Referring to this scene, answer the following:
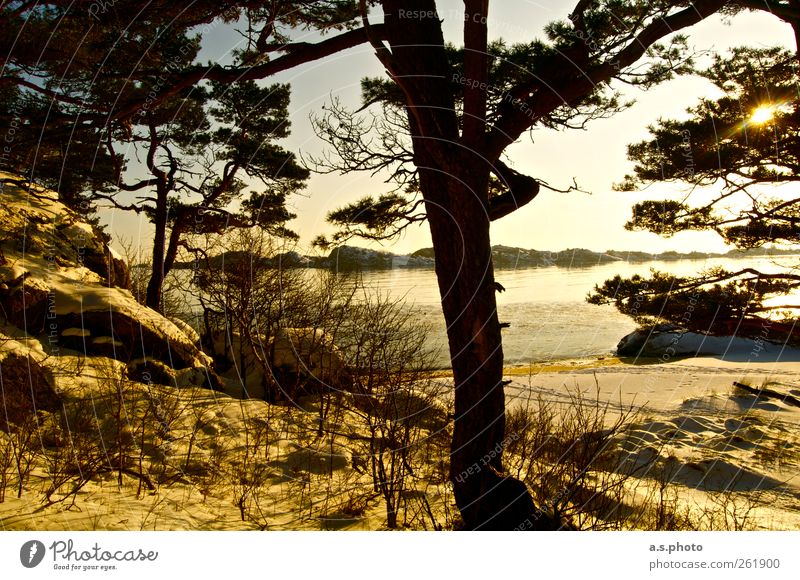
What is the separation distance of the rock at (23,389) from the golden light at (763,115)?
1105 cm

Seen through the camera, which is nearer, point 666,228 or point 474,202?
point 474,202

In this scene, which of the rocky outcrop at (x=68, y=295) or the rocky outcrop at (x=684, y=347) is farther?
the rocky outcrop at (x=684, y=347)

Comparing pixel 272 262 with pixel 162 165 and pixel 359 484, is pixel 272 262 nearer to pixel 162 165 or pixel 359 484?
pixel 162 165

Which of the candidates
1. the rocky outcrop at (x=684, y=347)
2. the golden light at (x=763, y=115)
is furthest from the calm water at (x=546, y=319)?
the golden light at (x=763, y=115)

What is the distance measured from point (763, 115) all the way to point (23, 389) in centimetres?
1138

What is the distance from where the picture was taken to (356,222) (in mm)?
6594

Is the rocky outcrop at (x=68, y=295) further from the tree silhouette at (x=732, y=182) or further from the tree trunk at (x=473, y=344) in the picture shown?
the tree silhouette at (x=732, y=182)

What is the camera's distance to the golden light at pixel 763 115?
8414 mm

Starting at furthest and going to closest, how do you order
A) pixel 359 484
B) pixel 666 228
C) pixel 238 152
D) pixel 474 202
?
pixel 238 152 < pixel 666 228 < pixel 359 484 < pixel 474 202

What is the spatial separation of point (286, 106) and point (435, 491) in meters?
10.4

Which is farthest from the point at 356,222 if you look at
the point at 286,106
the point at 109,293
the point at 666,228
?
the point at 286,106

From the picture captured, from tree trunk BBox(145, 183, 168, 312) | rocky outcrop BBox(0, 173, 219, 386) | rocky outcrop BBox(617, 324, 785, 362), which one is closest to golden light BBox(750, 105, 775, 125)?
rocky outcrop BBox(0, 173, 219, 386)

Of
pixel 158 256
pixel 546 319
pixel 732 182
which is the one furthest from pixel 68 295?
pixel 546 319

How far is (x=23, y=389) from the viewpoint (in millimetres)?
5551
